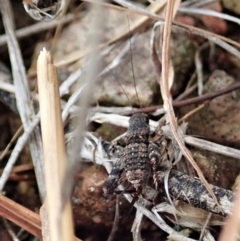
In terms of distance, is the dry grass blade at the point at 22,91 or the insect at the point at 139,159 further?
the dry grass blade at the point at 22,91

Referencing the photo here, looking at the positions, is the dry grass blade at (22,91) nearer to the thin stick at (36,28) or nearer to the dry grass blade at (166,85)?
the thin stick at (36,28)

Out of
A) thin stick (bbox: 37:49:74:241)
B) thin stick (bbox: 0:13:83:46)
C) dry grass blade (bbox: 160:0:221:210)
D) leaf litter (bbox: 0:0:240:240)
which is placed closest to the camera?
thin stick (bbox: 37:49:74:241)

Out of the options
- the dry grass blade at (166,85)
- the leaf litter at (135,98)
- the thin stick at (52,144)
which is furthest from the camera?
the leaf litter at (135,98)

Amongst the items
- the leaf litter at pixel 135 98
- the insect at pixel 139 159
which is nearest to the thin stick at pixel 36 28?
the leaf litter at pixel 135 98

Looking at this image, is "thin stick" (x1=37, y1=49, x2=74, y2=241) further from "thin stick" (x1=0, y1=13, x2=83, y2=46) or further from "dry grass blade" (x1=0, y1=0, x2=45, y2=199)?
"thin stick" (x1=0, y1=13, x2=83, y2=46)

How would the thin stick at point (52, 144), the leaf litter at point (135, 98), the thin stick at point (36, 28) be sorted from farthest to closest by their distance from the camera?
the thin stick at point (36, 28) < the leaf litter at point (135, 98) < the thin stick at point (52, 144)

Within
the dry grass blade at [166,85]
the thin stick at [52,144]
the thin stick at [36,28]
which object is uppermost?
the thin stick at [36,28]

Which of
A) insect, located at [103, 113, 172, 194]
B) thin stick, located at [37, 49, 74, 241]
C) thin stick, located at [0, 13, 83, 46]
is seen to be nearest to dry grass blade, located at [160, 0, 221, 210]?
insect, located at [103, 113, 172, 194]
